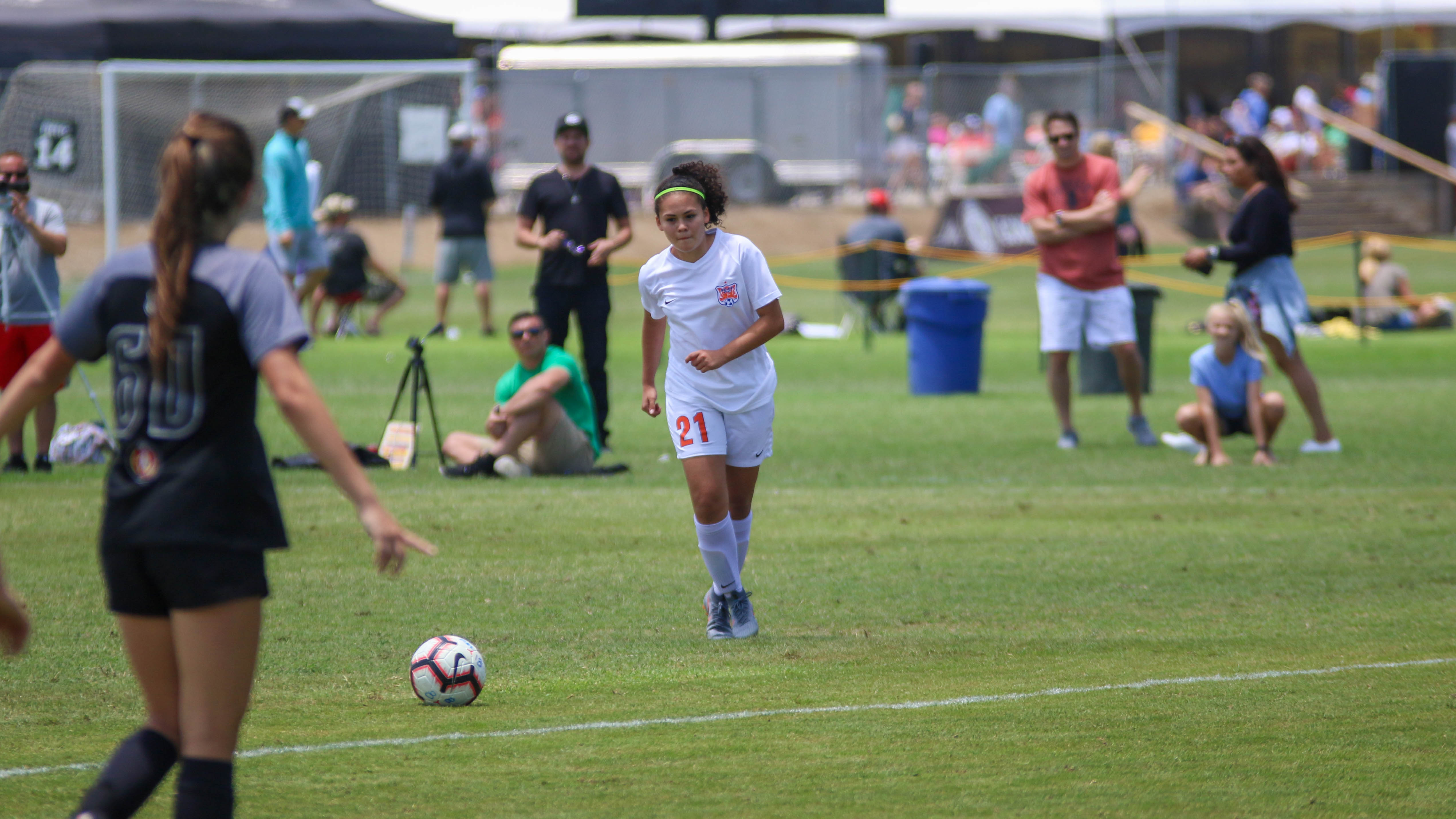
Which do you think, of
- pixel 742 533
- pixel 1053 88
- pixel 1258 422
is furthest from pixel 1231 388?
pixel 1053 88

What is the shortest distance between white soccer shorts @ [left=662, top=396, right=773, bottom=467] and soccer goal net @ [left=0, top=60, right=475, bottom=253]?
16710 mm

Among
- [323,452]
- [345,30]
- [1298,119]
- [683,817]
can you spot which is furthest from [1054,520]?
[1298,119]

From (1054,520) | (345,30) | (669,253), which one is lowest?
(1054,520)

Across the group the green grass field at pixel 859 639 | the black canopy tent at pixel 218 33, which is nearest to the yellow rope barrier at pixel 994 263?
the black canopy tent at pixel 218 33

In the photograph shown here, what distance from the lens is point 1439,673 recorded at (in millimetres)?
5945

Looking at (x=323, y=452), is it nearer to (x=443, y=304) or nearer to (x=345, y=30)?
(x=443, y=304)

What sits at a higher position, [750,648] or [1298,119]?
[1298,119]

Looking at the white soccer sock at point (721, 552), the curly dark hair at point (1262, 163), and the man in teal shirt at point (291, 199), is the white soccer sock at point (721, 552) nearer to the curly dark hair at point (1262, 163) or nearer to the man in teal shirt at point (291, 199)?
the curly dark hair at point (1262, 163)

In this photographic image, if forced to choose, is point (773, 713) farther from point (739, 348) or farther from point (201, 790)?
point (201, 790)

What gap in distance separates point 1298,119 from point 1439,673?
102ft

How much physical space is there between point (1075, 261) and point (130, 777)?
9.35 metres

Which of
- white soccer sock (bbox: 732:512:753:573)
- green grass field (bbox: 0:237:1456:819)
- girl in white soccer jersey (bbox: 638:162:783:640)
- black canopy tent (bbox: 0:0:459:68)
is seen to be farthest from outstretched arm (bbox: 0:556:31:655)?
black canopy tent (bbox: 0:0:459:68)

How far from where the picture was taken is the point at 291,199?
17.5 m

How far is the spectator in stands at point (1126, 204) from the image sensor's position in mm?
15656
